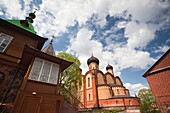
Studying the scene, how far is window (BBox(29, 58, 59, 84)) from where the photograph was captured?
660cm

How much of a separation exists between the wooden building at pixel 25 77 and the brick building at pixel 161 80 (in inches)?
389

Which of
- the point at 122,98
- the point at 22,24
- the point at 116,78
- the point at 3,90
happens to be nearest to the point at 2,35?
the point at 22,24

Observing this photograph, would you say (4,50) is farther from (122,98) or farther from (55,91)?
(122,98)

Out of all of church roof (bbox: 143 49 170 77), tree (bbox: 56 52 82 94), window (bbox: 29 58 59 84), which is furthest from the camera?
tree (bbox: 56 52 82 94)

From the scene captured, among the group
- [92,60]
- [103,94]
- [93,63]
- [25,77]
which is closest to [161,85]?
[25,77]

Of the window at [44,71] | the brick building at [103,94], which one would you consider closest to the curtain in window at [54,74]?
the window at [44,71]

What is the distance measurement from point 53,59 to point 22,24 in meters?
6.72

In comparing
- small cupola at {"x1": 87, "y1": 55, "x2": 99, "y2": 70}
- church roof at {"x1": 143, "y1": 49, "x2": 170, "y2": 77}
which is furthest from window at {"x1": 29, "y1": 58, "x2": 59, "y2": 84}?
small cupola at {"x1": 87, "y1": 55, "x2": 99, "y2": 70}

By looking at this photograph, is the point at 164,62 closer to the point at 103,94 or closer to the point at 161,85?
the point at 161,85

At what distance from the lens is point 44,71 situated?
7086 millimetres

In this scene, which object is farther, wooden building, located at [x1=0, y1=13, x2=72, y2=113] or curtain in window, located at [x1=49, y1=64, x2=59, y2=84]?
curtain in window, located at [x1=49, y1=64, x2=59, y2=84]

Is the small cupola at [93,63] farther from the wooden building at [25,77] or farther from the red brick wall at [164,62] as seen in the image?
the wooden building at [25,77]

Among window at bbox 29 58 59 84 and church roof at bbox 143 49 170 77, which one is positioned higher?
church roof at bbox 143 49 170 77

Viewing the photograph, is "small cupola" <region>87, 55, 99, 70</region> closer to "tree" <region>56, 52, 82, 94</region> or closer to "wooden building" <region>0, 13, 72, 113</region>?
"tree" <region>56, 52, 82, 94</region>
